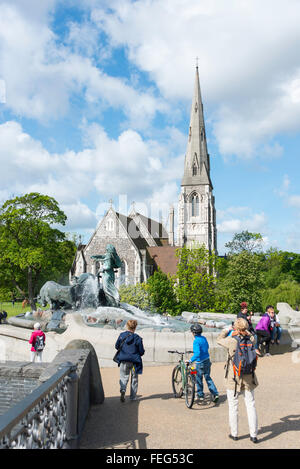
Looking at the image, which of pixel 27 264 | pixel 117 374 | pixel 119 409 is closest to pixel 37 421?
pixel 119 409

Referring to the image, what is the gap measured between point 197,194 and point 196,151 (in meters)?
7.18

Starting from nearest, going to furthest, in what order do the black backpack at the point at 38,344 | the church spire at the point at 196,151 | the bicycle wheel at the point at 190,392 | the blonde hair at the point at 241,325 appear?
the blonde hair at the point at 241,325 < the bicycle wheel at the point at 190,392 < the black backpack at the point at 38,344 < the church spire at the point at 196,151

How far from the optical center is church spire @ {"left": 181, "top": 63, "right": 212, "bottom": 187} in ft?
194

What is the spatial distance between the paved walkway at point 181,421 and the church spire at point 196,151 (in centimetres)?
5262

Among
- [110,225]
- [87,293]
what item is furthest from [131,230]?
[87,293]

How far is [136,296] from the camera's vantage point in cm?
3084

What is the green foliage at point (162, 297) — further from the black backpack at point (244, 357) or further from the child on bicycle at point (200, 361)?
the black backpack at point (244, 357)

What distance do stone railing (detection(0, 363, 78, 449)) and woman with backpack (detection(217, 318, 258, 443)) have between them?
1987 mm

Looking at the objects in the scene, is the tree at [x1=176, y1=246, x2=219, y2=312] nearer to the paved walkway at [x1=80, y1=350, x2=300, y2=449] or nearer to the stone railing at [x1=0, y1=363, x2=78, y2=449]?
the paved walkway at [x1=80, y1=350, x2=300, y2=449]

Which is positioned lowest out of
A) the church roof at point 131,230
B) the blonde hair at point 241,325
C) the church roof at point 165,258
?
the blonde hair at point 241,325

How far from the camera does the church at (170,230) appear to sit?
159 feet

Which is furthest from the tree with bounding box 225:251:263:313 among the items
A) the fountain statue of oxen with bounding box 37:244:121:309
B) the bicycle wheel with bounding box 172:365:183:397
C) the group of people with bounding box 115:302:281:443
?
the bicycle wheel with bounding box 172:365:183:397

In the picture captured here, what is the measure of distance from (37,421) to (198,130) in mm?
61397

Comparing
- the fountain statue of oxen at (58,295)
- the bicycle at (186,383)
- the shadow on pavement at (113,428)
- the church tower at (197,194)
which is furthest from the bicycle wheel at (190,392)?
the church tower at (197,194)
